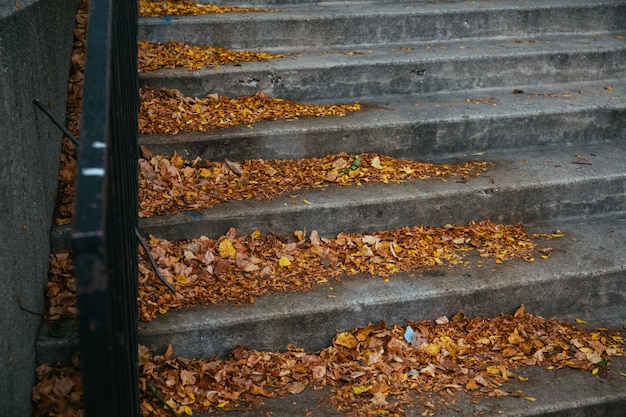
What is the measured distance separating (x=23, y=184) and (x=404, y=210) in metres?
2.10

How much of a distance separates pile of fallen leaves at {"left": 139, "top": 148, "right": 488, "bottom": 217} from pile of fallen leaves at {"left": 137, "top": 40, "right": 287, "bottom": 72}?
848mm

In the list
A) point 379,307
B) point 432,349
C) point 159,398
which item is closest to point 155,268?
point 159,398

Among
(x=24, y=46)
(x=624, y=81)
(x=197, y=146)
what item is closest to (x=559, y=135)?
(x=624, y=81)

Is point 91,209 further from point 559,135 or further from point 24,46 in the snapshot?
point 559,135

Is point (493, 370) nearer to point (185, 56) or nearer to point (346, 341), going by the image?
point (346, 341)

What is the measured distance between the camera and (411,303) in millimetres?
3607

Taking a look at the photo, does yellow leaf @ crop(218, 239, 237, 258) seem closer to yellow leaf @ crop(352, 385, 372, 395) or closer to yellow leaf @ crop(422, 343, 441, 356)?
yellow leaf @ crop(352, 385, 372, 395)

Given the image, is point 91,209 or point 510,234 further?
point 510,234

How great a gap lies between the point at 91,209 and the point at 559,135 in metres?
3.94

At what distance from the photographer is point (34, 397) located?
2877 millimetres

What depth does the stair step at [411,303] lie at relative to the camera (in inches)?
131

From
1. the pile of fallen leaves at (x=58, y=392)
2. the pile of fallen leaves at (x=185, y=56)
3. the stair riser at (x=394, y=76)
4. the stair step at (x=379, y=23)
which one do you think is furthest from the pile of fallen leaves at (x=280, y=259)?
the stair step at (x=379, y=23)

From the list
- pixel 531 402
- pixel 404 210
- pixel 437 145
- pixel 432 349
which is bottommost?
pixel 531 402

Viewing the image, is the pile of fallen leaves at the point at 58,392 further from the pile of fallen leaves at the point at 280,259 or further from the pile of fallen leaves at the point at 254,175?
the pile of fallen leaves at the point at 254,175
